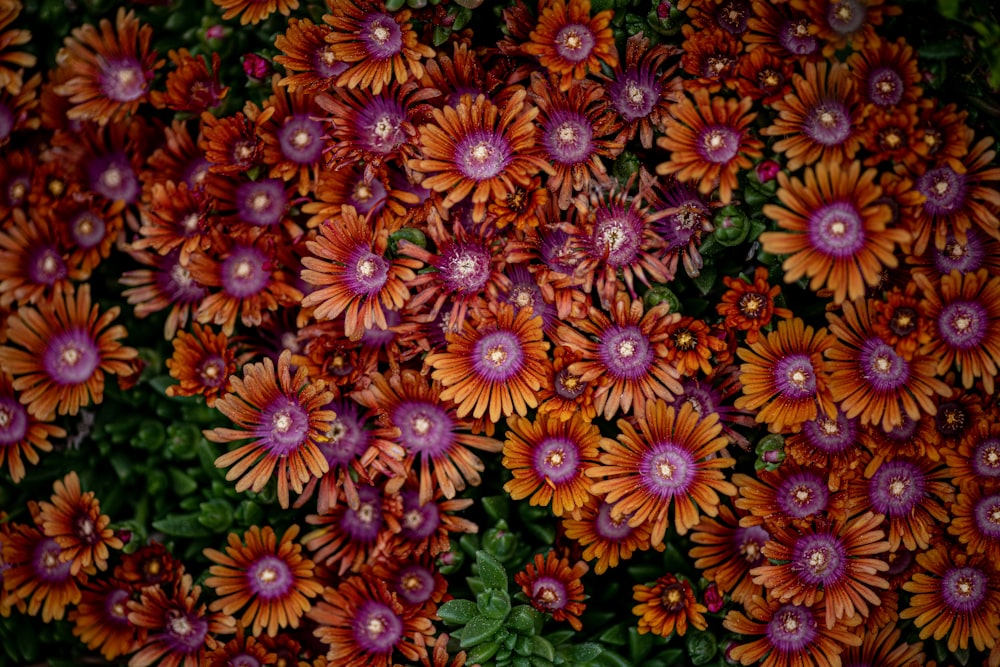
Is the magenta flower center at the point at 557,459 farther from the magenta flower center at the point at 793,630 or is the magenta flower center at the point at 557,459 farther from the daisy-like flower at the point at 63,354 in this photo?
the daisy-like flower at the point at 63,354

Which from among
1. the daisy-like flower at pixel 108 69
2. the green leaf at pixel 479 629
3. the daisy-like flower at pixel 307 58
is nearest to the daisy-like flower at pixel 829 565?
the green leaf at pixel 479 629

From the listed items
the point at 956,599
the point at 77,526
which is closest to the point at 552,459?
the point at 956,599

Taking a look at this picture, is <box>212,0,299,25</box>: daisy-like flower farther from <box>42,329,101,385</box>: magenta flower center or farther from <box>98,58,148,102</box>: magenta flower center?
<box>42,329,101,385</box>: magenta flower center

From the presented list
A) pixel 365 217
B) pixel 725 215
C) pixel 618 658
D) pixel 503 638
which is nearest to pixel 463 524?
pixel 503 638

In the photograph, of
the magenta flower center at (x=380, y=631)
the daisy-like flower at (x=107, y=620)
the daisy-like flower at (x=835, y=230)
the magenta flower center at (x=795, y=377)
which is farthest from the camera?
the daisy-like flower at (x=107, y=620)

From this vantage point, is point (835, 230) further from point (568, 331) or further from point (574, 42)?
point (574, 42)

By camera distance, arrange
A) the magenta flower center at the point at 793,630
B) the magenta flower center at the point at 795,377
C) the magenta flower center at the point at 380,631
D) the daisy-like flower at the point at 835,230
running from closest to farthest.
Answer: the daisy-like flower at the point at 835,230, the magenta flower center at the point at 795,377, the magenta flower center at the point at 793,630, the magenta flower center at the point at 380,631

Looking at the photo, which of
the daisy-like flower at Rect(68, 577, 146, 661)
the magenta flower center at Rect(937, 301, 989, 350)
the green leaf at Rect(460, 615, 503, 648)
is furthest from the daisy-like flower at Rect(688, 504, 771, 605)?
the daisy-like flower at Rect(68, 577, 146, 661)
